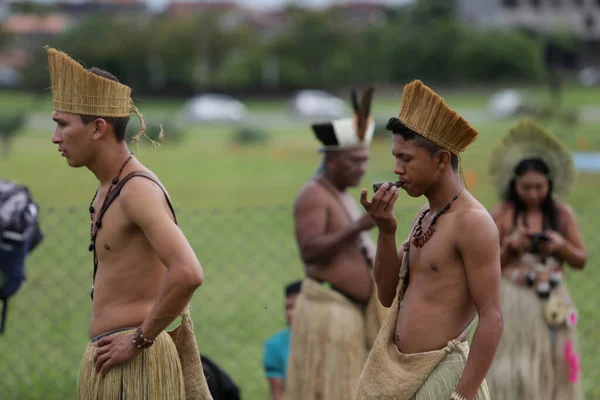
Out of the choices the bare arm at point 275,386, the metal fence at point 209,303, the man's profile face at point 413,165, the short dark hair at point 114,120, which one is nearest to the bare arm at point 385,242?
the man's profile face at point 413,165

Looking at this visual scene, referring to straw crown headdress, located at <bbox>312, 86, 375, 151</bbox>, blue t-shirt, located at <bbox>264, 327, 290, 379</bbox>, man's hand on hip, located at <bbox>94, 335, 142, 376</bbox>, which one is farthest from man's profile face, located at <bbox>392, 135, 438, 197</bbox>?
blue t-shirt, located at <bbox>264, 327, 290, 379</bbox>

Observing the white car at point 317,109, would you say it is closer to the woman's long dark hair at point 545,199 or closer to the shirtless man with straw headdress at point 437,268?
the woman's long dark hair at point 545,199

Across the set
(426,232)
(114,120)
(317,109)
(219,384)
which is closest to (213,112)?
(317,109)

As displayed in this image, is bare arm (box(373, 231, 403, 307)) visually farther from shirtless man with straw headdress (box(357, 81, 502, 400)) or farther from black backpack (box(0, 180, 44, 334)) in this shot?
black backpack (box(0, 180, 44, 334))

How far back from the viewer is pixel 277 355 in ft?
19.0

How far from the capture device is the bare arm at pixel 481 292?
3.13 m

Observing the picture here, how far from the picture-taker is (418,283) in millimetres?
3391

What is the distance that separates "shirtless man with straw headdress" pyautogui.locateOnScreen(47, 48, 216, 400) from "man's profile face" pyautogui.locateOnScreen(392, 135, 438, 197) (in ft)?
2.80

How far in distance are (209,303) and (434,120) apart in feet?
17.5

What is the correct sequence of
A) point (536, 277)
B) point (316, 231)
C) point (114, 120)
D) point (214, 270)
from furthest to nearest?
1. point (214, 270)
2. point (536, 277)
3. point (316, 231)
4. point (114, 120)

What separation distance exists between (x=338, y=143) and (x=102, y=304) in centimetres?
210

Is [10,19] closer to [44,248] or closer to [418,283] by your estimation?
[44,248]

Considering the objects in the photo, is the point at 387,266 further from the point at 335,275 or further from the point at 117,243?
the point at 335,275

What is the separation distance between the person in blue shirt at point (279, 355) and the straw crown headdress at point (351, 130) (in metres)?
1.13
